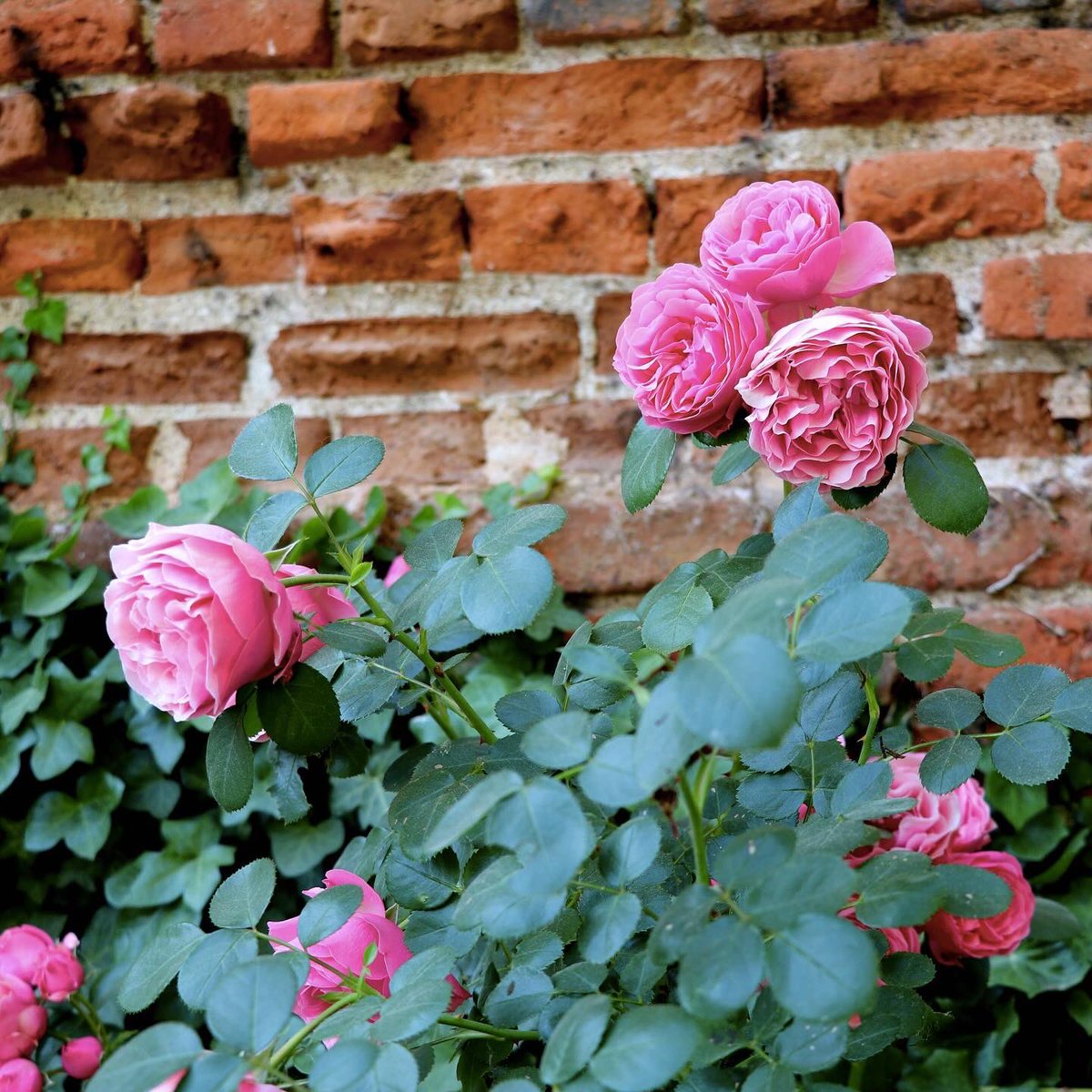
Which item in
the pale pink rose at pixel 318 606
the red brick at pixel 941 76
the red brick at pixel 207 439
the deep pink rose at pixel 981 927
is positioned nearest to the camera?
the pale pink rose at pixel 318 606

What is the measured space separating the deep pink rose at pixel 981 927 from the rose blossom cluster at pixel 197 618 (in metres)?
0.45

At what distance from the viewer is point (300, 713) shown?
1.51ft

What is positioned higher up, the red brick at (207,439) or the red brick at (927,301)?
the red brick at (927,301)

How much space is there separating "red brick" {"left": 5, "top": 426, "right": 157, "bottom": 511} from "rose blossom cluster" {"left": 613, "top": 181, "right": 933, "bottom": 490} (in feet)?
2.14

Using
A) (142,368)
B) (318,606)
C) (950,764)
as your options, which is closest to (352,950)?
(318,606)

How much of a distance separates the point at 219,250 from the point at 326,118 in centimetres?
17

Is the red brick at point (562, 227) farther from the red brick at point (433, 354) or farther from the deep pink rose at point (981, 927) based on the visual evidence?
the deep pink rose at point (981, 927)

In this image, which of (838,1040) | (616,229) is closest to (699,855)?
(838,1040)

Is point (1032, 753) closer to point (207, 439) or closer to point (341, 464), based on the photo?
point (341, 464)

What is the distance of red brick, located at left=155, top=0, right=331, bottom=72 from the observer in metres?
0.96

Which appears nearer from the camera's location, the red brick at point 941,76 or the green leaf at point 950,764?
the green leaf at point 950,764

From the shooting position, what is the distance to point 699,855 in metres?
0.36

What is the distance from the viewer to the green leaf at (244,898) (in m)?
0.44

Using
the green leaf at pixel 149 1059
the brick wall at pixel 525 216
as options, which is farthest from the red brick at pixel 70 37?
the green leaf at pixel 149 1059
